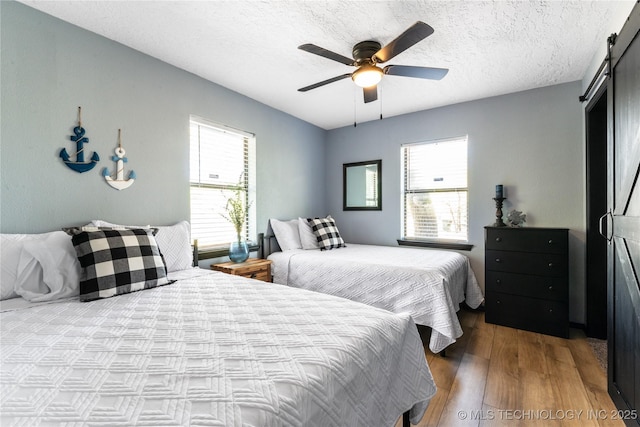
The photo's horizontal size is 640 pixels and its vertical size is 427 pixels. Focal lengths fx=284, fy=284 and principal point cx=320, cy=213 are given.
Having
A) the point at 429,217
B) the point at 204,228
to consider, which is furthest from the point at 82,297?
the point at 429,217

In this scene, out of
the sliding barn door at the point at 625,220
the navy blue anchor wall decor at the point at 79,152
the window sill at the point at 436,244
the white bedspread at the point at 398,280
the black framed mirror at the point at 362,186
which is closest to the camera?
the sliding barn door at the point at 625,220

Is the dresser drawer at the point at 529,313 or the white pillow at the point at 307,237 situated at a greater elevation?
the white pillow at the point at 307,237

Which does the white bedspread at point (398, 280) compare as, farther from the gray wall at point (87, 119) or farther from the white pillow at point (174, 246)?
the gray wall at point (87, 119)

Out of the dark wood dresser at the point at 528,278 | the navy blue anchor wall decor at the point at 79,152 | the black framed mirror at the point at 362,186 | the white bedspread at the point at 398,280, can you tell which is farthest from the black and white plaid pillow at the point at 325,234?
the navy blue anchor wall decor at the point at 79,152

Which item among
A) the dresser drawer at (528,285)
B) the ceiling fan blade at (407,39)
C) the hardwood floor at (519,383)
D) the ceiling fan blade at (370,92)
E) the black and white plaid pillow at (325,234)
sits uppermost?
the ceiling fan blade at (407,39)

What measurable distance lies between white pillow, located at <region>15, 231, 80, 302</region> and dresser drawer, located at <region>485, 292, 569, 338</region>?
3620mm

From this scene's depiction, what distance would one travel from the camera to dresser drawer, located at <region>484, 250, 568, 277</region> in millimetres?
2734

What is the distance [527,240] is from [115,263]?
11.6 ft

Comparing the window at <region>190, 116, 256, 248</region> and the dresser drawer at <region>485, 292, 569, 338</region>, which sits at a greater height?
the window at <region>190, 116, 256, 248</region>

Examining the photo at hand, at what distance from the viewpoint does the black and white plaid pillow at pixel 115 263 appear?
5.44 feet

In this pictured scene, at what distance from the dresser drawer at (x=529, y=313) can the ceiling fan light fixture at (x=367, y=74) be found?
253cm

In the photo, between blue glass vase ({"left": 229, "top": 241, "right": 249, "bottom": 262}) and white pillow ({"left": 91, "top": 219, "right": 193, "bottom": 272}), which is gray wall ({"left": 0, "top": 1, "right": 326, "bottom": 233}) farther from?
blue glass vase ({"left": 229, "top": 241, "right": 249, "bottom": 262})

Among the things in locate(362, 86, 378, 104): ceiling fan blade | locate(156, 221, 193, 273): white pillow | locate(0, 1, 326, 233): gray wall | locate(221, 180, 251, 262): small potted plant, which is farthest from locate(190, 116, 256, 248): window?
locate(362, 86, 378, 104): ceiling fan blade

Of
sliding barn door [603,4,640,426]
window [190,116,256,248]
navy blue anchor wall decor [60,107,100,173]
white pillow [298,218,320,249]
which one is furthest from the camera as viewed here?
white pillow [298,218,320,249]
